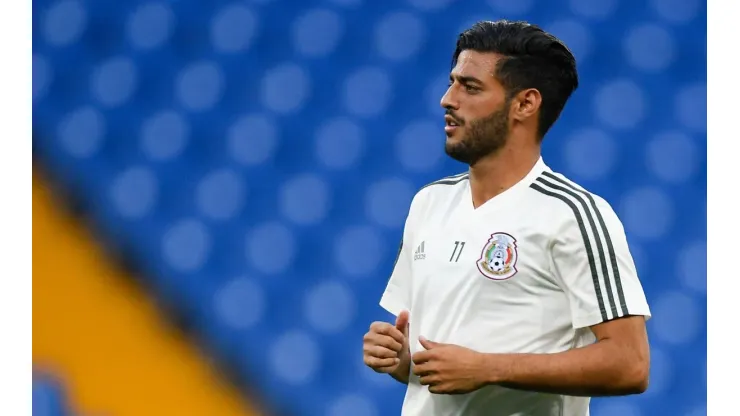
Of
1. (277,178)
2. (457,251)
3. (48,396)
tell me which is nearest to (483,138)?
(457,251)

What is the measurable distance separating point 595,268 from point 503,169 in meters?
0.23

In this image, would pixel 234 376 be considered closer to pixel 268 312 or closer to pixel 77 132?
pixel 268 312

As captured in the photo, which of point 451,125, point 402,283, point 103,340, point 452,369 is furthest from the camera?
point 103,340

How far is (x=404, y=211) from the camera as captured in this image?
2525mm

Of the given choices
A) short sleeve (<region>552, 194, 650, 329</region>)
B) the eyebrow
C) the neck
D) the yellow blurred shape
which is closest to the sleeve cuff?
short sleeve (<region>552, 194, 650, 329</region>)

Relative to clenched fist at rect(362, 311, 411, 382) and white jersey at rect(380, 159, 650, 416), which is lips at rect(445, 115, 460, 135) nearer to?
white jersey at rect(380, 159, 650, 416)

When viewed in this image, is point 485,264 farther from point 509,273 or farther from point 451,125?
point 451,125

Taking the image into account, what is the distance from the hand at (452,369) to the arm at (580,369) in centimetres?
1

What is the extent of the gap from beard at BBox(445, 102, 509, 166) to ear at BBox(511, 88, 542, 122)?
1 cm

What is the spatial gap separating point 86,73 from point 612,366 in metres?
2.06

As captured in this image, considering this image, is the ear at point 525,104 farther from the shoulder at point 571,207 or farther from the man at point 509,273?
the shoulder at point 571,207

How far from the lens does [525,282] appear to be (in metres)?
1.32

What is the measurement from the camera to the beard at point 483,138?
1414 millimetres

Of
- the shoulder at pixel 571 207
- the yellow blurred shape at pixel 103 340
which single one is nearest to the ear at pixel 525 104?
the shoulder at pixel 571 207
